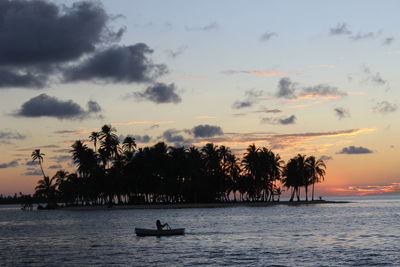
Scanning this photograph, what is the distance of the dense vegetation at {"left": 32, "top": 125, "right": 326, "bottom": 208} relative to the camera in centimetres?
15550

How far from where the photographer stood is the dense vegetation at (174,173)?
155500 mm

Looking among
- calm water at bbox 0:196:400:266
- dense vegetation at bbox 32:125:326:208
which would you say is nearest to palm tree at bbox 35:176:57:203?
dense vegetation at bbox 32:125:326:208

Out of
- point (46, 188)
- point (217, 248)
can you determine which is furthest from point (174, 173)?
point (217, 248)

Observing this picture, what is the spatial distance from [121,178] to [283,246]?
104 m

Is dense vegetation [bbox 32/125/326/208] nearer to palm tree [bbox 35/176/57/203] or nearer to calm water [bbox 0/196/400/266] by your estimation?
palm tree [bbox 35/176/57/203]

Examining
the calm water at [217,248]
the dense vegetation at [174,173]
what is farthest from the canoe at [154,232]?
the dense vegetation at [174,173]

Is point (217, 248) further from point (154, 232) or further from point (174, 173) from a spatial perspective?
point (174, 173)

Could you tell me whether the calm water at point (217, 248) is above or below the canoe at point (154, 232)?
below

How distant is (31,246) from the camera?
5841 centimetres

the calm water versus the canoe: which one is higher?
the canoe

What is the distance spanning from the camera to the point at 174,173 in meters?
158

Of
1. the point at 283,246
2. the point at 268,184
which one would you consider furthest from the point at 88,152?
the point at 283,246

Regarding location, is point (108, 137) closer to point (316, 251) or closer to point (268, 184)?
point (268, 184)

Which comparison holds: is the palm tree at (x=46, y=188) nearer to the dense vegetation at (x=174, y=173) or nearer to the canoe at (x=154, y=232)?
the dense vegetation at (x=174, y=173)
